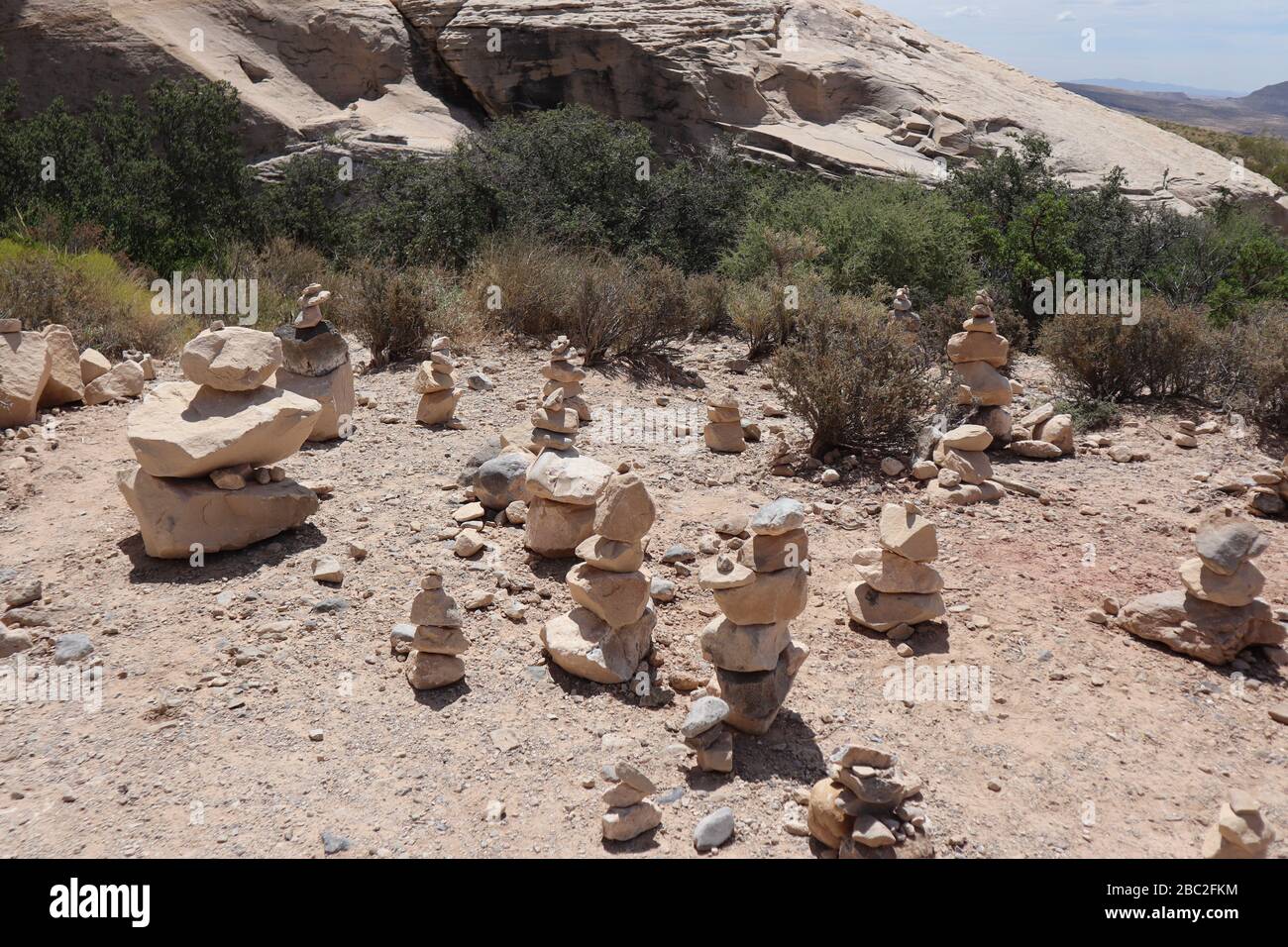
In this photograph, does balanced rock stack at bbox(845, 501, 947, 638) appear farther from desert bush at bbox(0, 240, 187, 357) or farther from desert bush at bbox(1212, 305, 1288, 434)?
desert bush at bbox(0, 240, 187, 357)

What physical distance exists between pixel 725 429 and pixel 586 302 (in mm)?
2230

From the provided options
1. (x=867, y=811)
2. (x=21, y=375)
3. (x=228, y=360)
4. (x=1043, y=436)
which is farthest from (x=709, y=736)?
(x=21, y=375)

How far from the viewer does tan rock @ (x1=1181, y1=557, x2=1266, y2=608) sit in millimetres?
4258

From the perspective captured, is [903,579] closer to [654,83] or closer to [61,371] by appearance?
[61,371]

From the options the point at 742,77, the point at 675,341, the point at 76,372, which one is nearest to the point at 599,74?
the point at 742,77

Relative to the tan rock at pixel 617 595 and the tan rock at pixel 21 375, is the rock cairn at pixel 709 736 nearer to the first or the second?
the tan rock at pixel 617 595

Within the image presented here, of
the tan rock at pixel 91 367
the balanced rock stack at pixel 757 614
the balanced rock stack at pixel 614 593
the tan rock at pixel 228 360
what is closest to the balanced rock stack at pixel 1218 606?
the balanced rock stack at pixel 757 614

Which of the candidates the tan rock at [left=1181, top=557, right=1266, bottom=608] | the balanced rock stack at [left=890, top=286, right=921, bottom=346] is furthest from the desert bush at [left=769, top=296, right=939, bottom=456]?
the tan rock at [left=1181, top=557, right=1266, bottom=608]

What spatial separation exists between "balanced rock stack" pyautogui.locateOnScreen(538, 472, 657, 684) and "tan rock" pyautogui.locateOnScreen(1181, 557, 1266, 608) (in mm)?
2403

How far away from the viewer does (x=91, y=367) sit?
7.24m

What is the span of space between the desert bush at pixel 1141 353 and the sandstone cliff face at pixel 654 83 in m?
9.08

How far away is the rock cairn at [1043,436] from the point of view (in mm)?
6777

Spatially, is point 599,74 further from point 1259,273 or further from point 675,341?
point 1259,273

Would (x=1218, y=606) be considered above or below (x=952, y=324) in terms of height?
below
